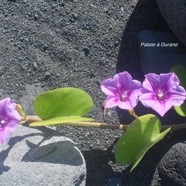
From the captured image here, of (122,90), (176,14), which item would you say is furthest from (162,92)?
(176,14)

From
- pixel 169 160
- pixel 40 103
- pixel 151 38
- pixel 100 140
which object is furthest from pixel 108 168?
pixel 151 38

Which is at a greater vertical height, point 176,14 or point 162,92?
point 176,14

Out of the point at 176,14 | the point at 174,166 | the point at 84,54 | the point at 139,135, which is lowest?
the point at 174,166

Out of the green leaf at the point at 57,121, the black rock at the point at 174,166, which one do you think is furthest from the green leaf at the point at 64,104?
the black rock at the point at 174,166

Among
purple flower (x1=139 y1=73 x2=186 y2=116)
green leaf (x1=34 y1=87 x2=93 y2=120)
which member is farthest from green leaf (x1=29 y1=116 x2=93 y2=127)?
purple flower (x1=139 y1=73 x2=186 y2=116)

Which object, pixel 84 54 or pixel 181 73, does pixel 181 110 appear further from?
pixel 84 54

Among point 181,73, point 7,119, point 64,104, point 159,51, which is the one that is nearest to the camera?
point 7,119

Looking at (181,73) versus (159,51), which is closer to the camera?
(181,73)

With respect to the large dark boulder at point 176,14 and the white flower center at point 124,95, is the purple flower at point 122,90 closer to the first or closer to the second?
the white flower center at point 124,95
